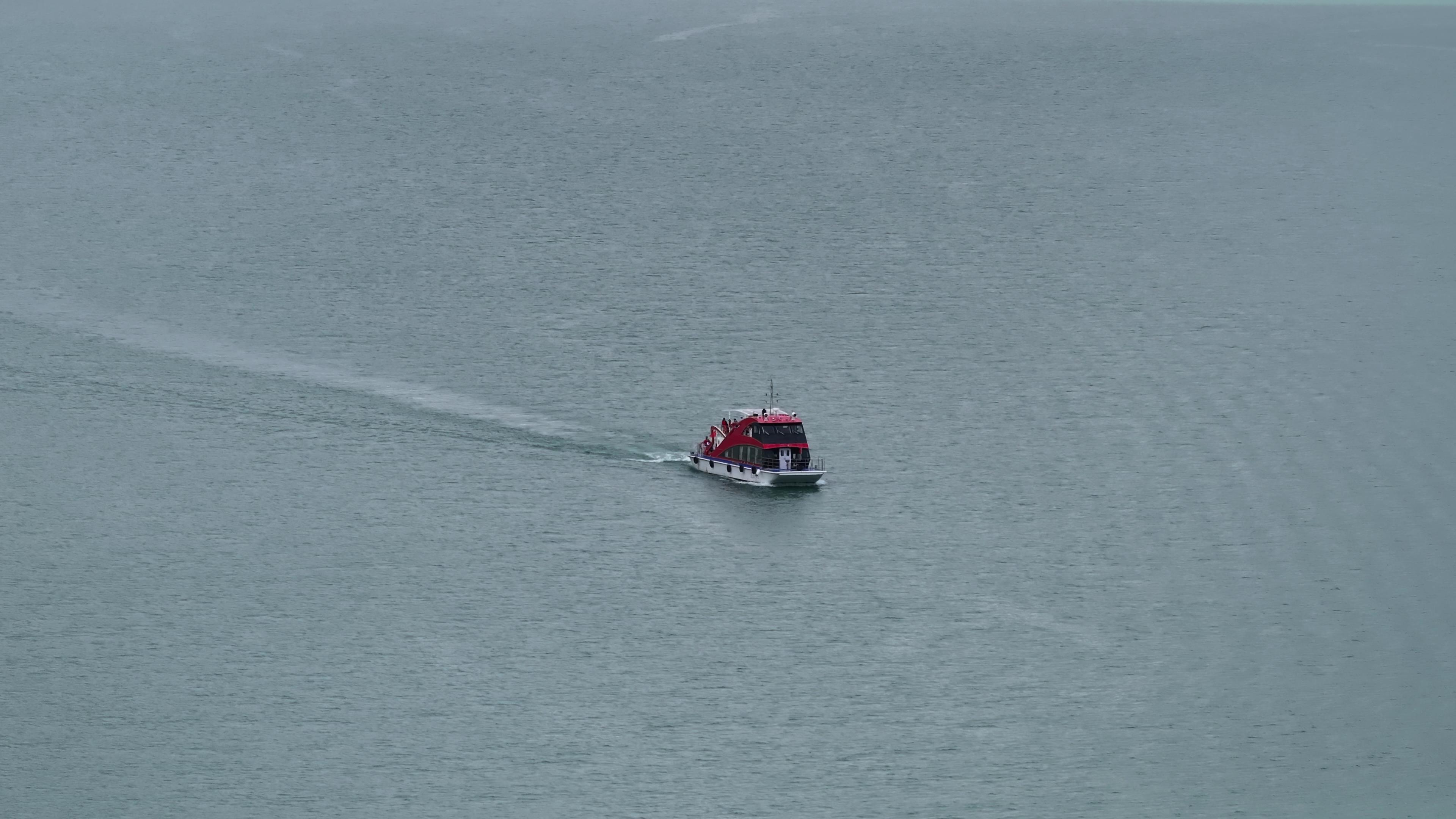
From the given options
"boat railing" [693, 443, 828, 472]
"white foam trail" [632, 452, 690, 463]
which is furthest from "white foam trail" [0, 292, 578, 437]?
"boat railing" [693, 443, 828, 472]

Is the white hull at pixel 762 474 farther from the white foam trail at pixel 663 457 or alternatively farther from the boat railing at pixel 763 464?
the white foam trail at pixel 663 457

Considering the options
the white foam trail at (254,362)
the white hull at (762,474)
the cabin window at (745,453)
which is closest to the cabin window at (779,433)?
the cabin window at (745,453)

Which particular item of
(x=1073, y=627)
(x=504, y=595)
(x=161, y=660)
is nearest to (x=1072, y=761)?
(x=1073, y=627)

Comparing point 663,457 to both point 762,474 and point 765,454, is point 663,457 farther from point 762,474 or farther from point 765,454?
point 765,454

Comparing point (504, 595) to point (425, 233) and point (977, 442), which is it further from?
point (425, 233)

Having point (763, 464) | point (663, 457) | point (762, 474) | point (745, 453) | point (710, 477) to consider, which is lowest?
point (710, 477)

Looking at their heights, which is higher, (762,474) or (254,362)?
(254,362)

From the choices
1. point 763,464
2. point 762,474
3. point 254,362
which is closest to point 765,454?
point 763,464
